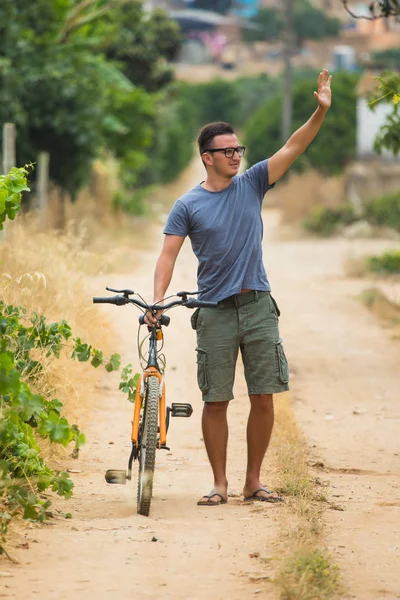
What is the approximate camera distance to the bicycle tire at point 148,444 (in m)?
6.11

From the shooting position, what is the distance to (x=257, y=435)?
6617mm

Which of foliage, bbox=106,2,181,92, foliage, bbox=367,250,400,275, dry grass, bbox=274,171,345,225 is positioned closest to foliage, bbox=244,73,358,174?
dry grass, bbox=274,171,345,225

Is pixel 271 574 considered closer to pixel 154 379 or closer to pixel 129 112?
pixel 154 379

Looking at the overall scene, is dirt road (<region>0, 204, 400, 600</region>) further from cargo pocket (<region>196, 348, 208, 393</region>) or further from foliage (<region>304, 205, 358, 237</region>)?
foliage (<region>304, 205, 358, 237</region>)

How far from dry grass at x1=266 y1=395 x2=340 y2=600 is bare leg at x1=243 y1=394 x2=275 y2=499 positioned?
0.71ft

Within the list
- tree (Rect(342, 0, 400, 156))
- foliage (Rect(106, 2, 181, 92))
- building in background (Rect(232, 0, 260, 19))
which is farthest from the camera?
building in background (Rect(232, 0, 260, 19))

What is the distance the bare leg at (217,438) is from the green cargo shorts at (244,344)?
0.31 ft

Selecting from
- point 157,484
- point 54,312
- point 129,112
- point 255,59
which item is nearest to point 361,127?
point 129,112

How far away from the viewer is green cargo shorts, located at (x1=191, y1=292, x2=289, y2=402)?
21.3 feet

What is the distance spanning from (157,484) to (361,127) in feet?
101

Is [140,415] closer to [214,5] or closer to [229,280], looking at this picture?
[229,280]

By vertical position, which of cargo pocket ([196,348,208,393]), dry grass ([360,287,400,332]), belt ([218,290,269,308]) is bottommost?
cargo pocket ([196,348,208,393])

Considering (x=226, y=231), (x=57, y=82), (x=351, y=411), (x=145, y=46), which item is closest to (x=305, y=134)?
(x=226, y=231)

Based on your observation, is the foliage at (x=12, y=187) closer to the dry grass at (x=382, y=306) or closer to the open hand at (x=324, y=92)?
the open hand at (x=324, y=92)
